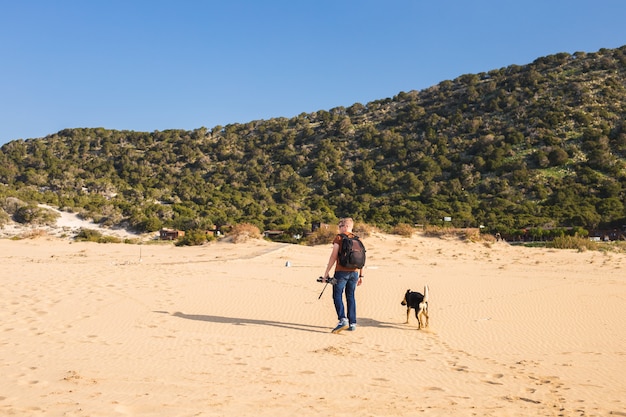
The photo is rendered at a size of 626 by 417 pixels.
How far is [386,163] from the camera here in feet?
193

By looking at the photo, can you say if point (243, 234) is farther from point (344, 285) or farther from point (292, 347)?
point (292, 347)

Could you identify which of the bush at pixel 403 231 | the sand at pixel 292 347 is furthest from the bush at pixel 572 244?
the sand at pixel 292 347

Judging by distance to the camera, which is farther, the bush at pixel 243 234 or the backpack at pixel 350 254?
the bush at pixel 243 234

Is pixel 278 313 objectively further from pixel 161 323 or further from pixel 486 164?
pixel 486 164

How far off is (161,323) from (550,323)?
6.85 m

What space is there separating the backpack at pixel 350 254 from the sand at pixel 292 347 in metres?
Answer: 1.12

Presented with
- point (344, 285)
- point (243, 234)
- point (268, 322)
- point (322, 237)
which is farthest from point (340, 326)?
point (322, 237)

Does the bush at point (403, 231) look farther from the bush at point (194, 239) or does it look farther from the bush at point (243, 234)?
the bush at point (194, 239)

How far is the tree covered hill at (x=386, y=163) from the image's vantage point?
132ft

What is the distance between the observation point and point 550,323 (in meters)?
8.63

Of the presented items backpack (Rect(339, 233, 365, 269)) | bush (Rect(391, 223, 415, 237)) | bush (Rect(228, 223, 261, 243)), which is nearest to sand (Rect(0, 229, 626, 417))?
backpack (Rect(339, 233, 365, 269))

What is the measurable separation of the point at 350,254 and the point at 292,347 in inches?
64.6

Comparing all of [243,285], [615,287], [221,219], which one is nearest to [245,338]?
[243,285]

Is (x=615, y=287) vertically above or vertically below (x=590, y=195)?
below
